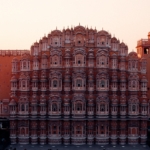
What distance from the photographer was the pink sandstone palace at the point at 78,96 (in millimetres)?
33062

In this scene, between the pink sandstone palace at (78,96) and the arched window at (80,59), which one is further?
the arched window at (80,59)

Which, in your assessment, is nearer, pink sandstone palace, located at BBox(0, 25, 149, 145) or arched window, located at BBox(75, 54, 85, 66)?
pink sandstone palace, located at BBox(0, 25, 149, 145)

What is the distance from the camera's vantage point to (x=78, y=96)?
32844 mm

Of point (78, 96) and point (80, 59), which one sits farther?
point (80, 59)

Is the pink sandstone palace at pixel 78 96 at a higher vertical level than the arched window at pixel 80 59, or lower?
lower

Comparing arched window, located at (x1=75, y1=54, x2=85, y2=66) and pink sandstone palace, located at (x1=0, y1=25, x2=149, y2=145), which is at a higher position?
arched window, located at (x1=75, y1=54, x2=85, y2=66)

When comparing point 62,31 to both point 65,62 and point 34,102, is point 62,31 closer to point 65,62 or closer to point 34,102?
point 65,62

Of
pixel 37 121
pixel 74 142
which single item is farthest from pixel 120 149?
pixel 37 121

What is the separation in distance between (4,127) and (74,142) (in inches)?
410

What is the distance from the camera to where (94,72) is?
3384cm

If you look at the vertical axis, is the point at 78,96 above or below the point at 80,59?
below

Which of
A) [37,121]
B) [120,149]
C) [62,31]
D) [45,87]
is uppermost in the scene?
[62,31]

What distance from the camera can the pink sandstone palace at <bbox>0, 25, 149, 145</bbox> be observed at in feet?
108

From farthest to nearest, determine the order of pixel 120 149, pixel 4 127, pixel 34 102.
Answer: pixel 4 127 → pixel 34 102 → pixel 120 149
